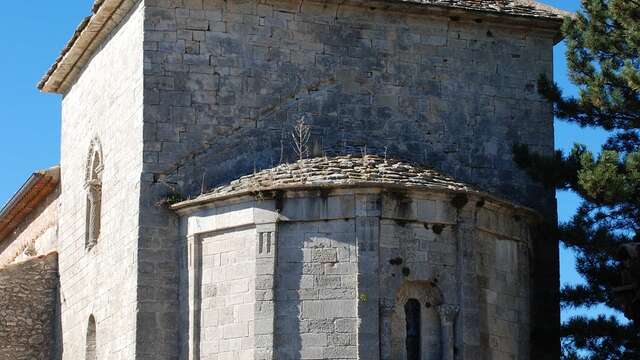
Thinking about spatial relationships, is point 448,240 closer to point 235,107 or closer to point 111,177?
point 235,107

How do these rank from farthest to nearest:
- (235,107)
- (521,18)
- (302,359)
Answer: (521,18)
(235,107)
(302,359)

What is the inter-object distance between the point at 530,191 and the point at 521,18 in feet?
8.67

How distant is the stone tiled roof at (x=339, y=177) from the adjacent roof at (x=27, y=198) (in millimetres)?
5853

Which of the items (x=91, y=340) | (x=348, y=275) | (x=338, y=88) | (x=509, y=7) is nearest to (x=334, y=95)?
(x=338, y=88)

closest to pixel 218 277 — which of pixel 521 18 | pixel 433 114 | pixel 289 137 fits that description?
pixel 289 137

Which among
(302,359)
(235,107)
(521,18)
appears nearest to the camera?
(302,359)

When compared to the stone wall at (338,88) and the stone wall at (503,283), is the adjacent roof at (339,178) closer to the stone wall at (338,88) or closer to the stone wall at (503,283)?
the stone wall at (503,283)

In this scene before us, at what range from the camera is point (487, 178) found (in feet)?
69.1

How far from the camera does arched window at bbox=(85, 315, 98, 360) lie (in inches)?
826

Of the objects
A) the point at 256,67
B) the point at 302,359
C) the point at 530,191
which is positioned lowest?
the point at 302,359

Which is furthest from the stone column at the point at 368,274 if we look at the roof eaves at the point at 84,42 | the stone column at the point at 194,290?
the roof eaves at the point at 84,42

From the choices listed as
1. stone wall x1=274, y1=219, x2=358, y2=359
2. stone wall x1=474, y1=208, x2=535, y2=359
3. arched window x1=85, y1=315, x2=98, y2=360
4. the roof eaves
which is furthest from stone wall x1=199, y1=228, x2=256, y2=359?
the roof eaves

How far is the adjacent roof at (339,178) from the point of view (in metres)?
18.3

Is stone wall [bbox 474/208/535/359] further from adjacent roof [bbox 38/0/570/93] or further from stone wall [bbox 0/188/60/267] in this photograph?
stone wall [bbox 0/188/60/267]
